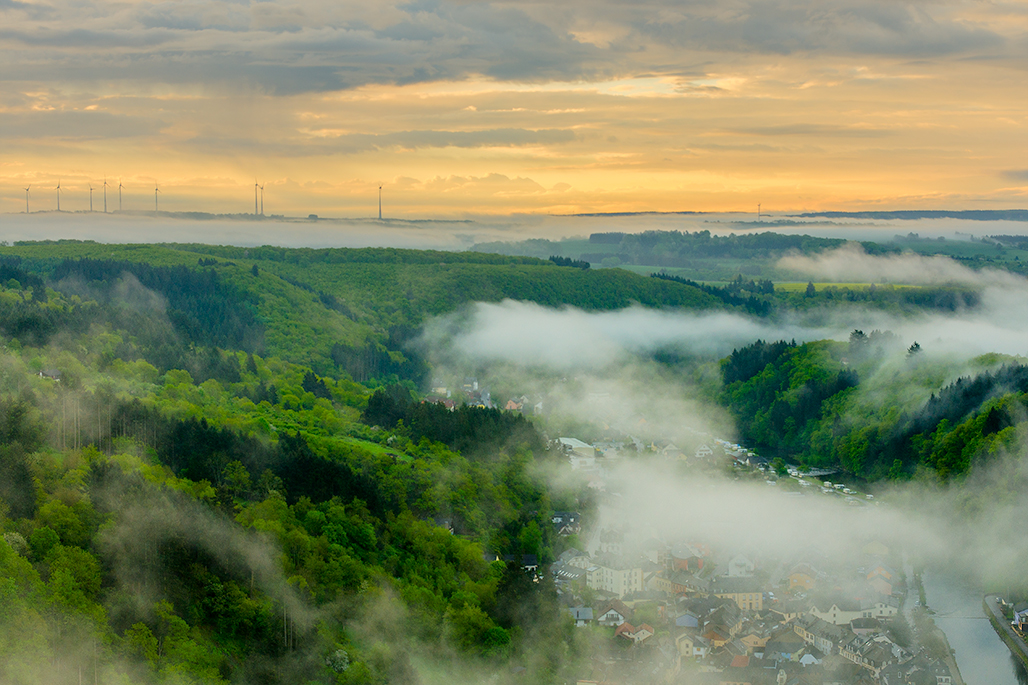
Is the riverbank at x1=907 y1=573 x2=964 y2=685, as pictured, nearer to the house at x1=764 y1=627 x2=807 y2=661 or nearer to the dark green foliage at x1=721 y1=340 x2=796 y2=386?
the house at x1=764 y1=627 x2=807 y2=661

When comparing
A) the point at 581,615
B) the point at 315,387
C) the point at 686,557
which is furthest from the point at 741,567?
the point at 315,387

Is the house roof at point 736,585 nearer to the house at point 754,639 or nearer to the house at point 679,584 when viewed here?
the house at point 679,584

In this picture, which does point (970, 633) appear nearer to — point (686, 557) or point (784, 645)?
point (784, 645)

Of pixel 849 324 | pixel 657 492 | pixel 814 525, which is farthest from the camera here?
pixel 849 324

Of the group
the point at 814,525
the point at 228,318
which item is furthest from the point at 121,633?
the point at 228,318

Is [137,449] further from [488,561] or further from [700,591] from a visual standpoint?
[700,591]

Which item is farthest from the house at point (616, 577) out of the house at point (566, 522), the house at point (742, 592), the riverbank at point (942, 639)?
the riverbank at point (942, 639)
